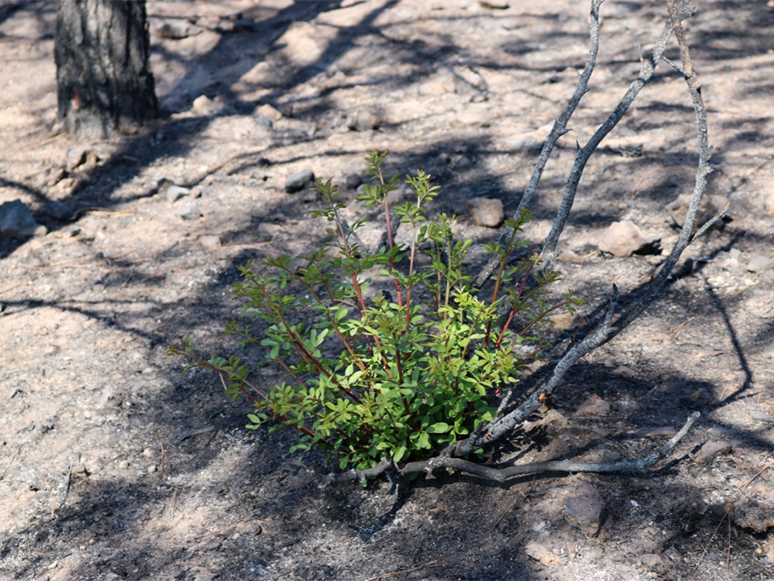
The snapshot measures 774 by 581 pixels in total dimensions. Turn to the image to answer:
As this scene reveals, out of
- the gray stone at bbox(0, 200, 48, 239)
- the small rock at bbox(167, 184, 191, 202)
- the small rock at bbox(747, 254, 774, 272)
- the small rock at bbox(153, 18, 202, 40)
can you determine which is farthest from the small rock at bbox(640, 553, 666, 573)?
the small rock at bbox(153, 18, 202, 40)

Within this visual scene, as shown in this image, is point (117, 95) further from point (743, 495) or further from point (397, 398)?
point (743, 495)

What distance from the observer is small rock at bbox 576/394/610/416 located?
110 inches

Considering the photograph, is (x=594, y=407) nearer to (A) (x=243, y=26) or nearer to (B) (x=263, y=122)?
(B) (x=263, y=122)

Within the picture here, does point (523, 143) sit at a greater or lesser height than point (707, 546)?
greater

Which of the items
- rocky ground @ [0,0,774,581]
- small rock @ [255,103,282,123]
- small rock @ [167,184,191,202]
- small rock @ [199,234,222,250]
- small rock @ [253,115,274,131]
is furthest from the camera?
small rock @ [255,103,282,123]

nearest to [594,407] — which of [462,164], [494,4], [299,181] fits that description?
[462,164]

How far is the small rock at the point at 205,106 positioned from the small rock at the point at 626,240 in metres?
4.21

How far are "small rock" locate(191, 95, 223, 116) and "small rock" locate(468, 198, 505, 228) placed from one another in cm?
333

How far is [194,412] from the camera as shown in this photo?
324cm

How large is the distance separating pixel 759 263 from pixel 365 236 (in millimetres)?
2361

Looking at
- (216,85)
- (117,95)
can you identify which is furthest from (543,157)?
(216,85)

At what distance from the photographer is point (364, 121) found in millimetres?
5891

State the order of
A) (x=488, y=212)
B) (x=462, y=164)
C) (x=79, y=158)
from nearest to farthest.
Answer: (x=488, y=212), (x=462, y=164), (x=79, y=158)

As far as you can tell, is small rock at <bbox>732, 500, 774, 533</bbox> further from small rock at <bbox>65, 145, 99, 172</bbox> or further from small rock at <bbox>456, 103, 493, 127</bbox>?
small rock at <bbox>65, 145, 99, 172</bbox>
